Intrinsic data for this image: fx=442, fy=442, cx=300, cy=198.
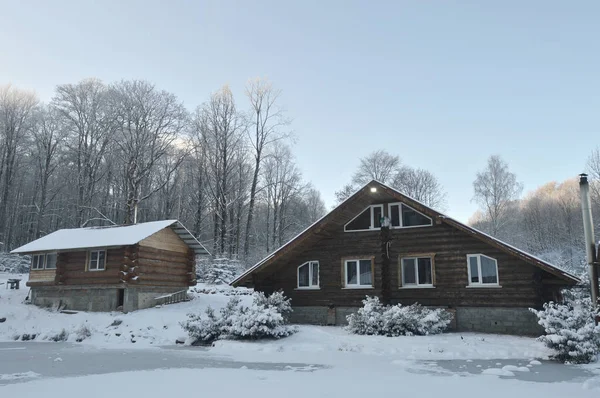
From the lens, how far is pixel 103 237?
28.2 m

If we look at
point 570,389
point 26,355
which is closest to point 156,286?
point 26,355

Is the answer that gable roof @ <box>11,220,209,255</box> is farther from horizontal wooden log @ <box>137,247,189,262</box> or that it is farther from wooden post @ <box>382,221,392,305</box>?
wooden post @ <box>382,221,392,305</box>

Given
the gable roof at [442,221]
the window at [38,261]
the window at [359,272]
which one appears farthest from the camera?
the window at [38,261]

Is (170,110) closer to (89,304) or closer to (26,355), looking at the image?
(89,304)

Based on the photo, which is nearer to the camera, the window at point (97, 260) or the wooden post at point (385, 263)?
the wooden post at point (385, 263)

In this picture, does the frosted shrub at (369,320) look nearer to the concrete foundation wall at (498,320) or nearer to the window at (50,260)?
the concrete foundation wall at (498,320)

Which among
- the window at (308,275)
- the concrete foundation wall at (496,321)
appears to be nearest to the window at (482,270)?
the concrete foundation wall at (496,321)

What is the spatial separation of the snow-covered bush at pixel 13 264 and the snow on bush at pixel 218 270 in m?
15.7

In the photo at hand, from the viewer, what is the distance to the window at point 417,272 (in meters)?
21.1

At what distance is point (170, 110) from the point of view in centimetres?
4422

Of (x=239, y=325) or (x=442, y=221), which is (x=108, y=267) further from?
(x=442, y=221)

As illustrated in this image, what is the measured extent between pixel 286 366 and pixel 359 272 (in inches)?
415

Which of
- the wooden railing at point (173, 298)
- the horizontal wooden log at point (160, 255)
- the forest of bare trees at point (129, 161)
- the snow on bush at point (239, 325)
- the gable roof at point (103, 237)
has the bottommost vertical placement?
the snow on bush at point (239, 325)

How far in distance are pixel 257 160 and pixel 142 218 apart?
17.3 metres
